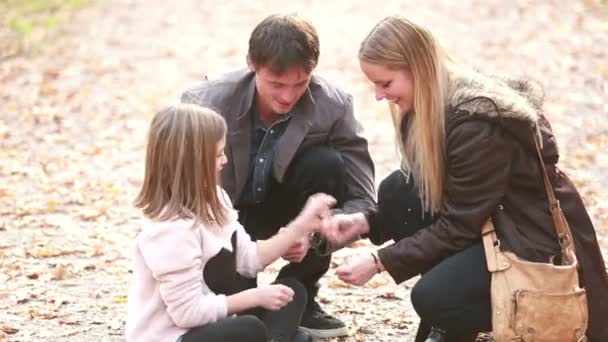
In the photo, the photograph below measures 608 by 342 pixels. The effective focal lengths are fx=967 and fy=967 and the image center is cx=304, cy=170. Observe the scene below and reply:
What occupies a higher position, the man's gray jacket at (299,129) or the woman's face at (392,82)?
the woman's face at (392,82)

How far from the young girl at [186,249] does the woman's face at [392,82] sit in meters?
0.66

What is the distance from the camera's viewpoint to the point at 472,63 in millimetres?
10031

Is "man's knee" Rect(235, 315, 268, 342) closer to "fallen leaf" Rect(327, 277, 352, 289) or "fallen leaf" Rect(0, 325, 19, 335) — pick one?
"fallen leaf" Rect(0, 325, 19, 335)

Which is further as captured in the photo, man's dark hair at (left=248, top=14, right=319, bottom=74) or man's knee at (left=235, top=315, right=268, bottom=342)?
man's dark hair at (left=248, top=14, right=319, bottom=74)

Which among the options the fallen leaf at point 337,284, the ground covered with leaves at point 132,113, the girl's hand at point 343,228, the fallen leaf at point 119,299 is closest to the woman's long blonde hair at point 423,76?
the girl's hand at point 343,228

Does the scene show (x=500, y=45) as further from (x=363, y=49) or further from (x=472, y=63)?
(x=363, y=49)

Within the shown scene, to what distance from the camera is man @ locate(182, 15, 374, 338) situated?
12.8 ft

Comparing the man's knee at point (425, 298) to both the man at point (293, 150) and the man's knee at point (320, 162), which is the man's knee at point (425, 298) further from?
the man's knee at point (320, 162)

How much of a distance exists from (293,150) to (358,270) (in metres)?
0.65

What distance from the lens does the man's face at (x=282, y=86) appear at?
3.71 metres

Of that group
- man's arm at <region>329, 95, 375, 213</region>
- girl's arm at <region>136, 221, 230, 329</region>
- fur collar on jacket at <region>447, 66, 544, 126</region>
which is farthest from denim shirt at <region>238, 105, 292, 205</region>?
girl's arm at <region>136, 221, 230, 329</region>

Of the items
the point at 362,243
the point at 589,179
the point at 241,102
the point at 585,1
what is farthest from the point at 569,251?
the point at 585,1

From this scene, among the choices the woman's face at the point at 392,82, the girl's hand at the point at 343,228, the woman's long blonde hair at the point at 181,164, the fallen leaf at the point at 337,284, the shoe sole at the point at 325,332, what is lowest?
the fallen leaf at the point at 337,284

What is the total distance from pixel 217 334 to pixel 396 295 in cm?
155
